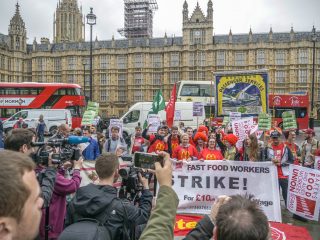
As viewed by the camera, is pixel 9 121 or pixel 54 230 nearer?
pixel 54 230

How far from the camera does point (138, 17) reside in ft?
222

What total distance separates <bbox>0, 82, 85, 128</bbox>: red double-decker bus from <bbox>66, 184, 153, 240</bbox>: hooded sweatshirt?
24.5 metres

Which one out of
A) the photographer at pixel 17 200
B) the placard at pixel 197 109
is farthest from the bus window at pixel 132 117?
the photographer at pixel 17 200

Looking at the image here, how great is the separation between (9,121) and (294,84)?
42.4m

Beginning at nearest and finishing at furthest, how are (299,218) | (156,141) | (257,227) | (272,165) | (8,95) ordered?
1. (257,227)
2. (272,165)
3. (299,218)
4. (156,141)
5. (8,95)

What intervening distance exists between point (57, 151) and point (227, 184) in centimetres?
236

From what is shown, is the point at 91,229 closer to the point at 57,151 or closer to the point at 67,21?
Answer: the point at 57,151

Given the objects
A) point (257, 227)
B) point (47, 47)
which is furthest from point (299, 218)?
point (47, 47)

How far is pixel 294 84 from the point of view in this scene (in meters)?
53.4

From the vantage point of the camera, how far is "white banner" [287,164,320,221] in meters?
5.05

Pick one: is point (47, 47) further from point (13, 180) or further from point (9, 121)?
point (13, 180)

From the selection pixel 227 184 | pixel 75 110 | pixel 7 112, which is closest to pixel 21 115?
pixel 7 112

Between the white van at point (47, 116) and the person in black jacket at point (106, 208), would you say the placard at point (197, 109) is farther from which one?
the person in black jacket at point (106, 208)

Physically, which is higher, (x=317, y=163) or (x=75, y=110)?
(x=75, y=110)
